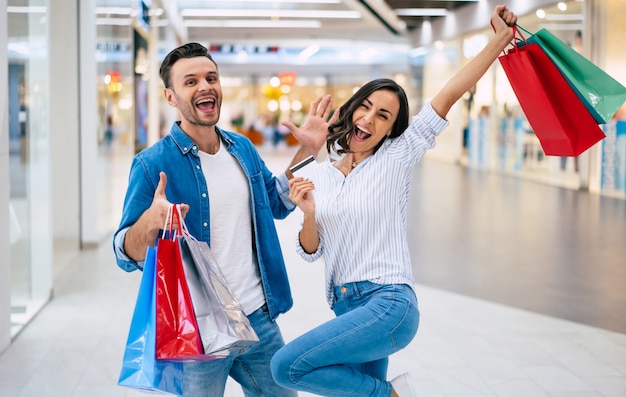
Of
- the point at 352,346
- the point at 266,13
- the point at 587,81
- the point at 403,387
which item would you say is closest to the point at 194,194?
the point at 352,346

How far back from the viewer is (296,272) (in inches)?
300

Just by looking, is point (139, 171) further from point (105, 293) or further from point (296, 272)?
point (296, 272)

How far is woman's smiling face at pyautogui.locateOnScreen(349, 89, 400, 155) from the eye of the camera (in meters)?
2.66

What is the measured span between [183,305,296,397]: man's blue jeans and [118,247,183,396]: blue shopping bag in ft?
0.82

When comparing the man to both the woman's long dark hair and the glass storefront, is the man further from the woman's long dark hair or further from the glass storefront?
the glass storefront

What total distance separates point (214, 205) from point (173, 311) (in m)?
0.45

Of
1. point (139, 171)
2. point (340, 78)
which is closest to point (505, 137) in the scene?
point (139, 171)

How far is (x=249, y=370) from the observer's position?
2.62 meters

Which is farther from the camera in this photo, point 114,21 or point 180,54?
point 114,21

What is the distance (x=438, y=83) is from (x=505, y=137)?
27.3 feet

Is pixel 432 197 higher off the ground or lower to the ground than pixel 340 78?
lower

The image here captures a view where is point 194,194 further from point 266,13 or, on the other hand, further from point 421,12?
point 421,12

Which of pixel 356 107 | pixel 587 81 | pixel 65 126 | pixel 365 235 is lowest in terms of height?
pixel 365 235

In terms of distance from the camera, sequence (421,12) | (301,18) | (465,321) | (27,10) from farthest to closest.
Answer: (301,18)
(421,12)
(465,321)
(27,10)
